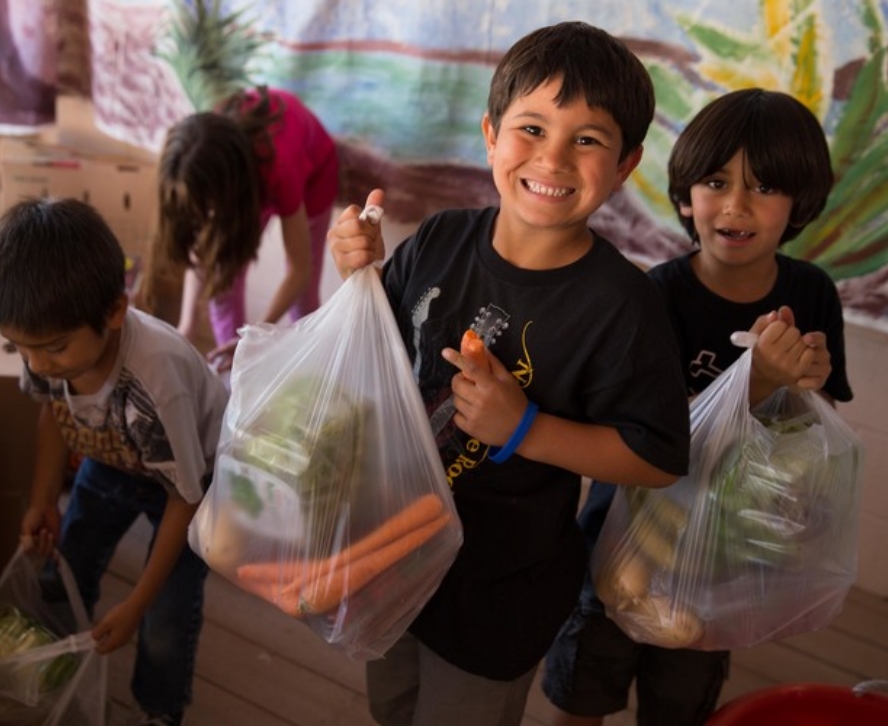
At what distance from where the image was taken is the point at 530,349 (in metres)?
0.92

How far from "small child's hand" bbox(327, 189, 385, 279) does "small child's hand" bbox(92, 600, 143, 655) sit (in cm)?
58

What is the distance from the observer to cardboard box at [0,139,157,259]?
7.13 feet

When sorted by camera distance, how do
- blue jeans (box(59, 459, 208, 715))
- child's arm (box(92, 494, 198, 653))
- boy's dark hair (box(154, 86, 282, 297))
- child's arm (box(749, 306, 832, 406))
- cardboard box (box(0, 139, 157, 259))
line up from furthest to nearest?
cardboard box (box(0, 139, 157, 259)) → boy's dark hair (box(154, 86, 282, 297)) → blue jeans (box(59, 459, 208, 715)) → child's arm (box(92, 494, 198, 653)) → child's arm (box(749, 306, 832, 406))

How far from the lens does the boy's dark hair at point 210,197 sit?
169cm

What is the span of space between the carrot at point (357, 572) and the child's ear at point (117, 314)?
458 millimetres

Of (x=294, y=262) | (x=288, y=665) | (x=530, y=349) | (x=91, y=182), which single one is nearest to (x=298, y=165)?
(x=294, y=262)

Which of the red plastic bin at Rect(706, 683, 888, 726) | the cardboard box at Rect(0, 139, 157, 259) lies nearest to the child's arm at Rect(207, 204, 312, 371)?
the cardboard box at Rect(0, 139, 157, 259)

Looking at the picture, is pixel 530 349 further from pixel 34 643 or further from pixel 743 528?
pixel 34 643

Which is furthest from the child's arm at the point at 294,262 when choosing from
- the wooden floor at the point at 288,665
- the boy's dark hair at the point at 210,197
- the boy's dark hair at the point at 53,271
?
the boy's dark hair at the point at 53,271

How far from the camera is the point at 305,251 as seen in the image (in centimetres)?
196

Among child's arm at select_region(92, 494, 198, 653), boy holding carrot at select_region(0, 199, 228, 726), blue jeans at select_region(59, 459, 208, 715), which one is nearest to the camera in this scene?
boy holding carrot at select_region(0, 199, 228, 726)

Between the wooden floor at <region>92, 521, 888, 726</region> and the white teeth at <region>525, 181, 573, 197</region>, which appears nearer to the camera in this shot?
the white teeth at <region>525, 181, 573, 197</region>

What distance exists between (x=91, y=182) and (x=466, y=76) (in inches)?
36.9

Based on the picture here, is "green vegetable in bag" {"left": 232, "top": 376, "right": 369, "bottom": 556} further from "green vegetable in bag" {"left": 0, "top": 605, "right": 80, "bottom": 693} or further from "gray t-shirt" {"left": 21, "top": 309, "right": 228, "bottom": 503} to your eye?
"green vegetable in bag" {"left": 0, "top": 605, "right": 80, "bottom": 693}
